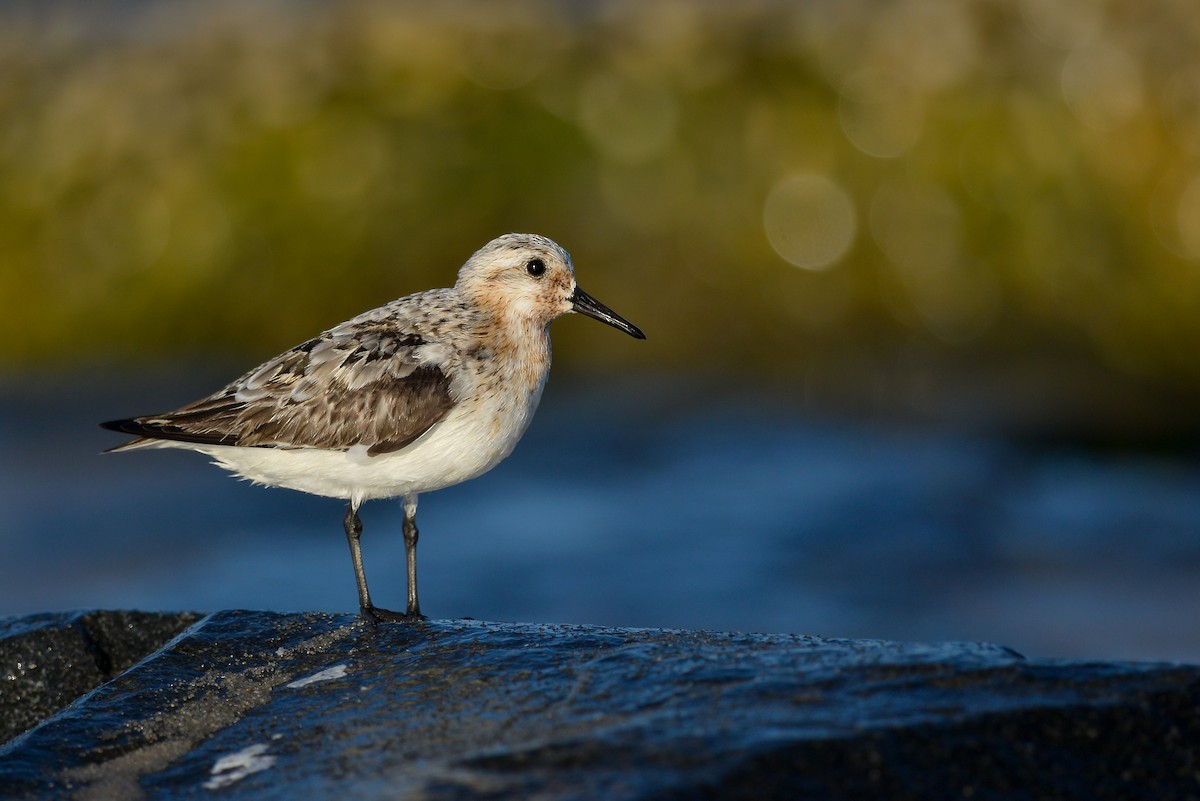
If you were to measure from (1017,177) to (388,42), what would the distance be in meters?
7.28

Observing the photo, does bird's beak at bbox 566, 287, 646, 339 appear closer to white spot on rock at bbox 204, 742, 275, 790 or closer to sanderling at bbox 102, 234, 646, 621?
sanderling at bbox 102, 234, 646, 621

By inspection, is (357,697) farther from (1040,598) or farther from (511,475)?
(511,475)

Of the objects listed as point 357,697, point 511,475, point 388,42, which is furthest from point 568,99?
point 357,697

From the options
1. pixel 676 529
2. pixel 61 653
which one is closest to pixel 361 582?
pixel 61 653

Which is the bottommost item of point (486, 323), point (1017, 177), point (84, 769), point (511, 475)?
point (84, 769)

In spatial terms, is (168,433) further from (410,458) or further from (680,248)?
(680,248)

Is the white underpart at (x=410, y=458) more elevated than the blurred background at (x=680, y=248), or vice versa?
the blurred background at (x=680, y=248)

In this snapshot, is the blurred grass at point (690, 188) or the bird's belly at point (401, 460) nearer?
the bird's belly at point (401, 460)

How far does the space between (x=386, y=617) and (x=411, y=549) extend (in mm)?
671

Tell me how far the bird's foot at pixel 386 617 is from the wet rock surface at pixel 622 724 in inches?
21.7

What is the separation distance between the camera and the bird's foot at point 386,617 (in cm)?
627

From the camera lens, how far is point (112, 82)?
17.2 meters

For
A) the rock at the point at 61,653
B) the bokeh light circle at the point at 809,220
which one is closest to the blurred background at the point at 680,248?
the bokeh light circle at the point at 809,220

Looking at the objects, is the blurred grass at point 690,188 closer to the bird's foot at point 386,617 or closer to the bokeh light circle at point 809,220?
the bokeh light circle at point 809,220
